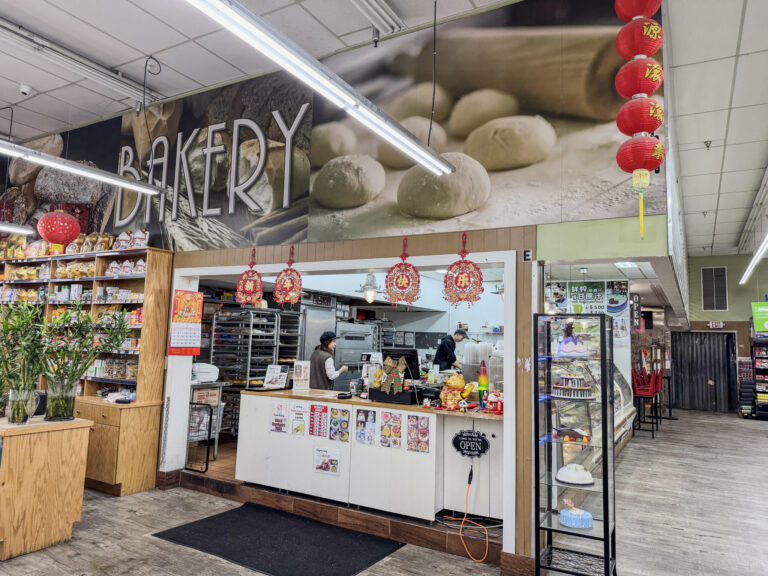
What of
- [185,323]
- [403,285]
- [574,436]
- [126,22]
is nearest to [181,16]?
[126,22]

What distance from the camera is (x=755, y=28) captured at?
4.72m

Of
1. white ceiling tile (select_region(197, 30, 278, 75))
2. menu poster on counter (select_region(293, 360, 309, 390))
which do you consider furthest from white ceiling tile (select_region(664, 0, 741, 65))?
menu poster on counter (select_region(293, 360, 309, 390))

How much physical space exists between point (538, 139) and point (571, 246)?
1.00 m

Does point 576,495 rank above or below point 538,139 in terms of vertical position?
below

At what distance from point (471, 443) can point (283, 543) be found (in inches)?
74.7

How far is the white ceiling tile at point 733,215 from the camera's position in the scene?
405 inches

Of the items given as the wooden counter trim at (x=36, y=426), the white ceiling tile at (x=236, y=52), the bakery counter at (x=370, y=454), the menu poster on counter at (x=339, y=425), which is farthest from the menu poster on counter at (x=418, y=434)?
the white ceiling tile at (x=236, y=52)

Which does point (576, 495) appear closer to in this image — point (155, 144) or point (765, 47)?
point (765, 47)

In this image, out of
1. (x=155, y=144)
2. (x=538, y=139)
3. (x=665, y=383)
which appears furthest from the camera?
(x=665, y=383)

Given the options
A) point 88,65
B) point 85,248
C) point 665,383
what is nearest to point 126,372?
point 85,248

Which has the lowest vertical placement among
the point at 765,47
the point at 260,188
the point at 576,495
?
the point at 576,495

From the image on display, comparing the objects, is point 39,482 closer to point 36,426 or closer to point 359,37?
point 36,426

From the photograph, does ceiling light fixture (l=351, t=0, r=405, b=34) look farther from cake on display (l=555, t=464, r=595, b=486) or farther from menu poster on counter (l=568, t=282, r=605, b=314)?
menu poster on counter (l=568, t=282, r=605, b=314)

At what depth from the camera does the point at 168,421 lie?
20.0 ft
